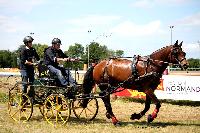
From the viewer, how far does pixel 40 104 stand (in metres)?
11.9

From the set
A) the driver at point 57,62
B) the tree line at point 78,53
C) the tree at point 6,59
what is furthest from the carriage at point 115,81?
the tree at point 6,59

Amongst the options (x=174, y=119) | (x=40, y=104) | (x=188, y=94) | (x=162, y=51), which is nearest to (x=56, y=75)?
(x=40, y=104)

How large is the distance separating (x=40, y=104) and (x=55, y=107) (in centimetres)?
99

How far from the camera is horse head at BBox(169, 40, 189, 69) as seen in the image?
10.3m

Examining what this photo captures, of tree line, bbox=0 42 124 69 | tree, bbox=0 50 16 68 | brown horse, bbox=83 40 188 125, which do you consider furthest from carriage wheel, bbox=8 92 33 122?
tree, bbox=0 50 16 68

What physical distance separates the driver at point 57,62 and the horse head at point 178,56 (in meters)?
3.29

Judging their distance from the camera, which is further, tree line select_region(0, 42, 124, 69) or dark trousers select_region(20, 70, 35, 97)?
tree line select_region(0, 42, 124, 69)

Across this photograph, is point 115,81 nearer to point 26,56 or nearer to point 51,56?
point 51,56

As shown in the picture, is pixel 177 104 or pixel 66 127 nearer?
pixel 66 127

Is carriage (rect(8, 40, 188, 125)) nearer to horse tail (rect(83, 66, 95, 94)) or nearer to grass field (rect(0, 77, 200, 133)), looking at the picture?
horse tail (rect(83, 66, 95, 94))

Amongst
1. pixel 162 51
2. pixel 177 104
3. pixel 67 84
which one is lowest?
pixel 177 104

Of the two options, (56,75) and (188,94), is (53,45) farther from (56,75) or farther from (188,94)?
(188,94)

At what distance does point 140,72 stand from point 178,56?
49.8 inches

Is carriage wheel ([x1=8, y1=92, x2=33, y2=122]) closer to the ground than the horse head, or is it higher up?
closer to the ground
